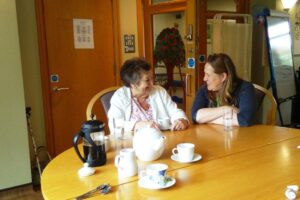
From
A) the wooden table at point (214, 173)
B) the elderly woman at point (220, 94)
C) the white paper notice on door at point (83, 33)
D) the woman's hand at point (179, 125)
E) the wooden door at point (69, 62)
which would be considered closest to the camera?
the wooden table at point (214, 173)

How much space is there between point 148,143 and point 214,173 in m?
0.31

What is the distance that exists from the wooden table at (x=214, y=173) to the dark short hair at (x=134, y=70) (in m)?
0.50

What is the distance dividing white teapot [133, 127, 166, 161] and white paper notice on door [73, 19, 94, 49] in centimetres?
232

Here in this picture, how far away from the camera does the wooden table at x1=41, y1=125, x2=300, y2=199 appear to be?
1094 millimetres

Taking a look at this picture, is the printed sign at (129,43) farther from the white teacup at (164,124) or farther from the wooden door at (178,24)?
the white teacup at (164,124)

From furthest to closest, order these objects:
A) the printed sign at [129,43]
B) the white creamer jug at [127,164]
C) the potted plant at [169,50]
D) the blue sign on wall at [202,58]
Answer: the potted plant at [169,50], the printed sign at [129,43], the blue sign on wall at [202,58], the white creamer jug at [127,164]

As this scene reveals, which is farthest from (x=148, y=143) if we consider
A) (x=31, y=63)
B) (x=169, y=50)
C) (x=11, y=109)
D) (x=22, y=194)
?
(x=169, y=50)

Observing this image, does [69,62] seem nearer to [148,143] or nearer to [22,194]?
[22,194]

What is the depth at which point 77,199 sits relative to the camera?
3.50ft

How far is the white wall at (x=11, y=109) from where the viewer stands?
2.59 metres

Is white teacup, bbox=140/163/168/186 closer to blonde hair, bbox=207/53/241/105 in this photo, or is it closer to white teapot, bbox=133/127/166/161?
white teapot, bbox=133/127/166/161

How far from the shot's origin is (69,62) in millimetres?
3400

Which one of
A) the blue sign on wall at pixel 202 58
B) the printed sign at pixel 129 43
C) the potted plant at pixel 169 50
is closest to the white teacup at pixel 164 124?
the blue sign on wall at pixel 202 58

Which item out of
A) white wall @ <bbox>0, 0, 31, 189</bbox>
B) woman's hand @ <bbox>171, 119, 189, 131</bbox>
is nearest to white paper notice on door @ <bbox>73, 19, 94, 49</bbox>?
white wall @ <bbox>0, 0, 31, 189</bbox>
